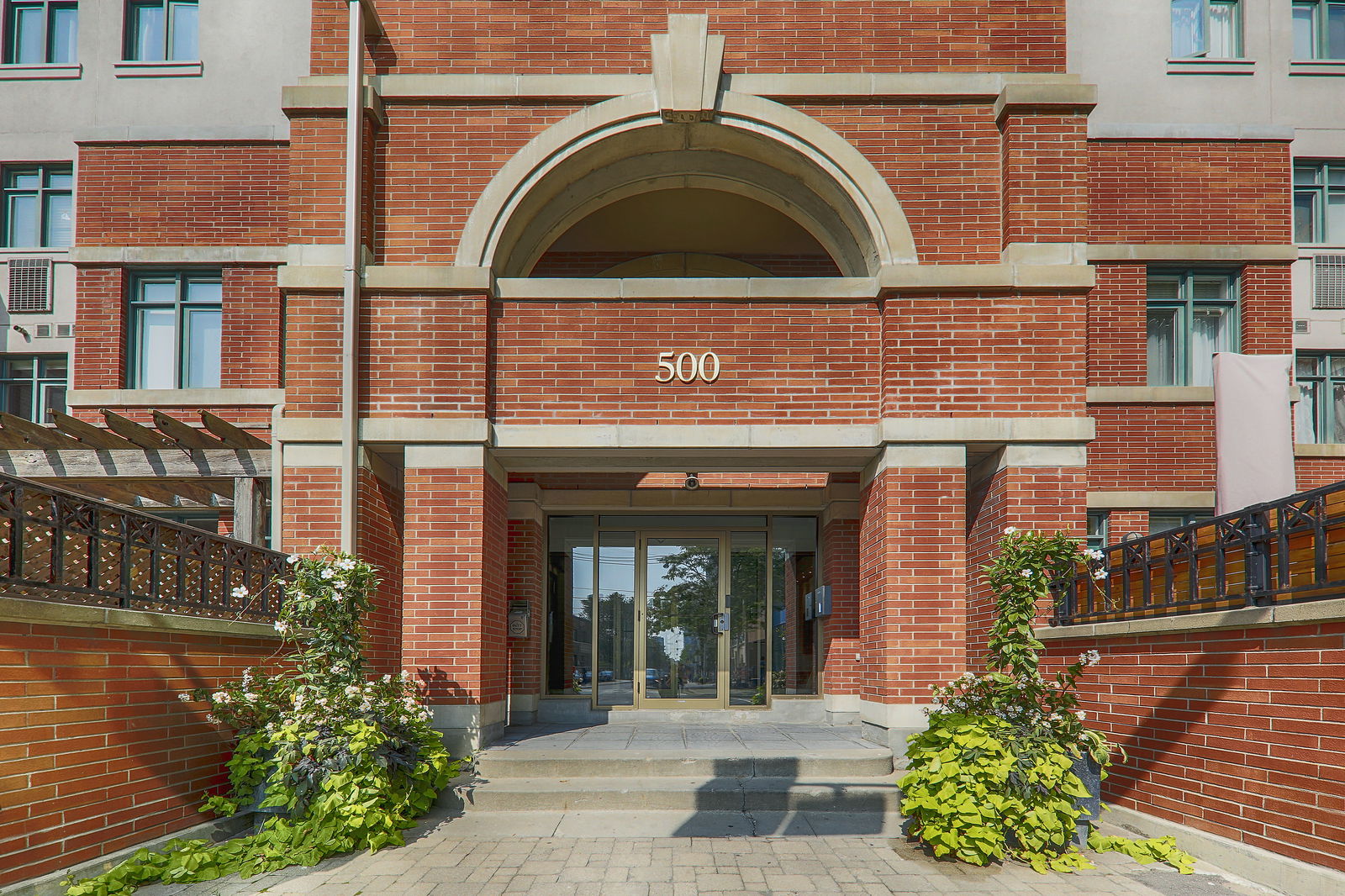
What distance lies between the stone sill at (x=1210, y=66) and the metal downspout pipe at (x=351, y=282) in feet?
38.1

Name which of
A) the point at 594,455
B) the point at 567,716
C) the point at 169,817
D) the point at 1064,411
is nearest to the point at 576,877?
the point at 169,817

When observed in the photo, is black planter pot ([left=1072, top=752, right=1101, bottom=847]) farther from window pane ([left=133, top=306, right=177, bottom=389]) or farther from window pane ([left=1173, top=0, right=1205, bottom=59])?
window pane ([left=133, top=306, right=177, bottom=389])

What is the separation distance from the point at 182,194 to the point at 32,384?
3.78m

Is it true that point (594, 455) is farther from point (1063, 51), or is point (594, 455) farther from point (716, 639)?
point (1063, 51)

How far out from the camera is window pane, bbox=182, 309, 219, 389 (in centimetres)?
1402

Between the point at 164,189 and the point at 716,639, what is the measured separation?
972 centimetres

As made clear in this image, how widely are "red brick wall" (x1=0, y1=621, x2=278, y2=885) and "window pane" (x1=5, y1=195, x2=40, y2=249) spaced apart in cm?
1027

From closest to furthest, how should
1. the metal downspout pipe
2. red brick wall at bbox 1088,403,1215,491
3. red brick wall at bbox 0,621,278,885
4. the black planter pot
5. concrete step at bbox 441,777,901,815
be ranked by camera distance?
red brick wall at bbox 0,621,278,885 < the black planter pot < concrete step at bbox 441,777,901,815 < the metal downspout pipe < red brick wall at bbox 1088,403,1215,491

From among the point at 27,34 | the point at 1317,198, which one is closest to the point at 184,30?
the point at 27,34

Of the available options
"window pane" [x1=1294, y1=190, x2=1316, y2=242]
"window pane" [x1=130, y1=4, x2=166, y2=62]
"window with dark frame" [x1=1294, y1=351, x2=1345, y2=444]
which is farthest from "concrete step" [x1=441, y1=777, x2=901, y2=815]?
"window pane" [x1=130, y1=4, x2=166, y2=62]

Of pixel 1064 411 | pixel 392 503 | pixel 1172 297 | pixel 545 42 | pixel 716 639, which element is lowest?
pixel 716 639

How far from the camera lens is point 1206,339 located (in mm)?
14102

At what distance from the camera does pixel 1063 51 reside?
33.2ft

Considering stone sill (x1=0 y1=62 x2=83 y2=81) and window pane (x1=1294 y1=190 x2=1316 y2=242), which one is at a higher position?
stone sill (x1=0 y1=62 x2=83 y2=81)
